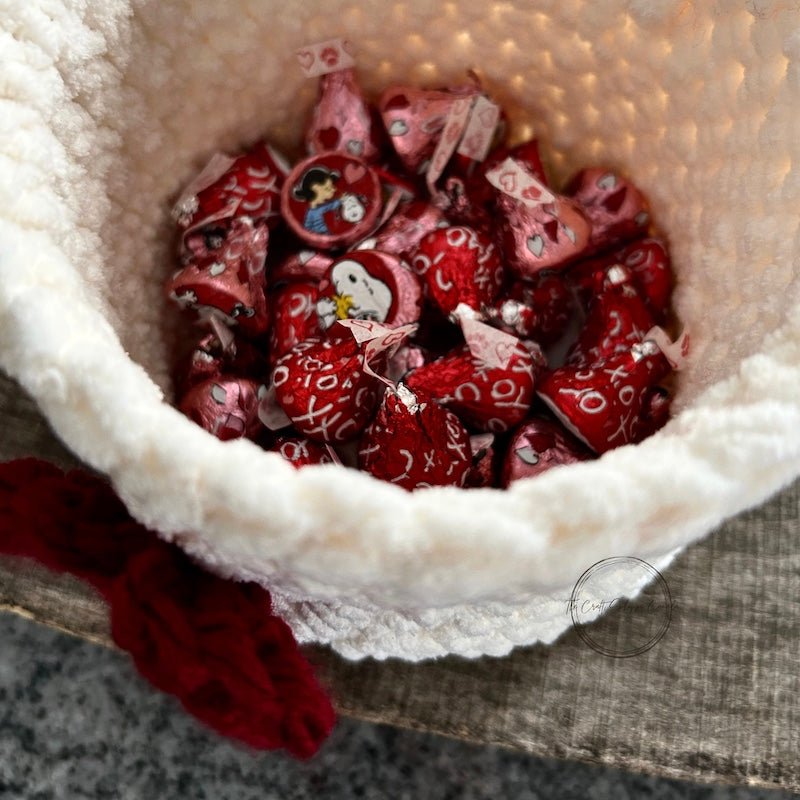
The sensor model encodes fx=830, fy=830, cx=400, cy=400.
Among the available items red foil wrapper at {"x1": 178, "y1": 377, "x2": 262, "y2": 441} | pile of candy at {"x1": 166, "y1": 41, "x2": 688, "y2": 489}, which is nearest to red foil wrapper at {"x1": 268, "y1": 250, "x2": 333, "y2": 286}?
pile of candy at {"x1": 166, "y1": 41, "x2": 688, "y2": 489}

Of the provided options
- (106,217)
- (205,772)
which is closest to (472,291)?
(106,217)

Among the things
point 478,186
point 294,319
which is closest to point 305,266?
point 294,319

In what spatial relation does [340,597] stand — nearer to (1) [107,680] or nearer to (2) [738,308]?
(2) [738,308]

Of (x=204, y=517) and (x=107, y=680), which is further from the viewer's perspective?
(x=107, y=680)

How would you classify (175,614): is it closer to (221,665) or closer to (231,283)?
(221,665)

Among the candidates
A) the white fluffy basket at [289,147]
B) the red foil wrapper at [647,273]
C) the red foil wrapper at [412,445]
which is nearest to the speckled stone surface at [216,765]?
the white fluffy basket at [289,147]

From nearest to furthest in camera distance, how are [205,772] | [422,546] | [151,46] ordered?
[422,546] → [151,46] → [205,772]
